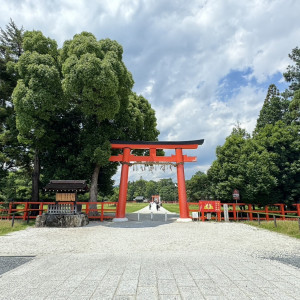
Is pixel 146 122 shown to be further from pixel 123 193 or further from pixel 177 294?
pixel 177 294

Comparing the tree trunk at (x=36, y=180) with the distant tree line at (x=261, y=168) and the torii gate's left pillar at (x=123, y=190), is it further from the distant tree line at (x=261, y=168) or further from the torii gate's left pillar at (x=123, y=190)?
the distant tree line at (x=261, y=168)

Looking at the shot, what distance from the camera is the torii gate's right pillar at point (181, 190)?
14.0 metres

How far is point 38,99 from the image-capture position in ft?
39.1

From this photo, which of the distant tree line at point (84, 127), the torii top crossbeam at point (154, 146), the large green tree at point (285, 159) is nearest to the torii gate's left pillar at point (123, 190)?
the torii top crossbeam at point (154, 146)

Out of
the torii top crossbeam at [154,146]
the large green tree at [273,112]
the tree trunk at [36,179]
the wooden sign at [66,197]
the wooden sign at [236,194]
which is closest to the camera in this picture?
the wooden sign at [66,197]

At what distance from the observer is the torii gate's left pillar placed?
13.9 metres

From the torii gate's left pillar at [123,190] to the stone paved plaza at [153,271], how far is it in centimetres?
657

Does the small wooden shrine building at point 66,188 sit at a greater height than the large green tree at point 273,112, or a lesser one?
lesser

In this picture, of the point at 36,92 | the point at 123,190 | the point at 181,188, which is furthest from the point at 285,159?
the point at 36,92

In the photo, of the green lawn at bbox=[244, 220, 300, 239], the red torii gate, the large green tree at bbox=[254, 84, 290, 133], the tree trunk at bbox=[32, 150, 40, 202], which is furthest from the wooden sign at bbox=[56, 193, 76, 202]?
the large green tree at bbox=[254, 84, 290, 133]

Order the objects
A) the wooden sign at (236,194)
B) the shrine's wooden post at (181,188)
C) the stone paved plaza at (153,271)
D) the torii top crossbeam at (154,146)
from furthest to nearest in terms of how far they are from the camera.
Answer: the torii top crossbeam at (154,146) → the shrine's wooden post at (181,188) → the wooden sign at (236,194) → the stone paved plaza at (153,271)

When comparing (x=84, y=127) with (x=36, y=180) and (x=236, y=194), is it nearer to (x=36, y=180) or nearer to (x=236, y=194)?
(x=36, y=180)

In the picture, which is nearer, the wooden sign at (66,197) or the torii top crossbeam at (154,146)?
the wooden sign at (66,197)

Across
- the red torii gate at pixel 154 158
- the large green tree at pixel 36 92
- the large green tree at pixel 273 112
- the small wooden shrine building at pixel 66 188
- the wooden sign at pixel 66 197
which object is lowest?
the wooden sign at pixel 66 197
